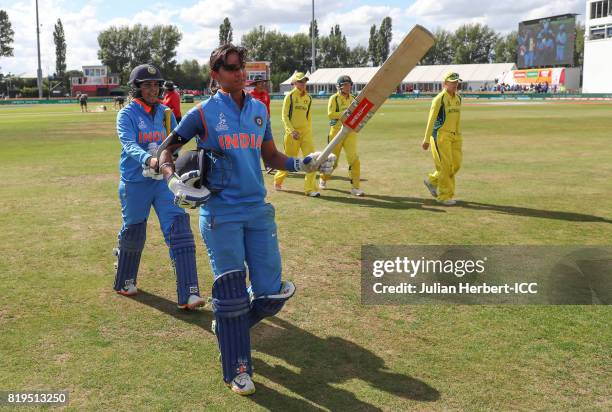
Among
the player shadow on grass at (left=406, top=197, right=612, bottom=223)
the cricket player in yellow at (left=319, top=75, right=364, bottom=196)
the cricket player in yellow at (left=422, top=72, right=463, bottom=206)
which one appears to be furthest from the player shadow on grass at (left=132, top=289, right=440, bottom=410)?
the cricket player in yellow at (left=319, top=75, right=364, bottom=196)

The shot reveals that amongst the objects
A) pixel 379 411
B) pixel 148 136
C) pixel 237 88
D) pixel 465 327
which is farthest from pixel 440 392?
pixel 148 136

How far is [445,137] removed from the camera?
1030 cm

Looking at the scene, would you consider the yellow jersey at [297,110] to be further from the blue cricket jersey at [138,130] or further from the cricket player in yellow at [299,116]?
the blue cricket jersey at [138,130]

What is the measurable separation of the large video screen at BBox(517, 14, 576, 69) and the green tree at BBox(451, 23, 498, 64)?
34553 mm

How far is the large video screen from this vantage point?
85.7 metres

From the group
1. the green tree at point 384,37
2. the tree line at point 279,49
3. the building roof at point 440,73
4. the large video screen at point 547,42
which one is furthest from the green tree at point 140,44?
the large video screen at point 547,42

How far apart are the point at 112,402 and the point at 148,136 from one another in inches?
113

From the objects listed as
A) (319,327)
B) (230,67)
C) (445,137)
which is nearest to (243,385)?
(319,327)

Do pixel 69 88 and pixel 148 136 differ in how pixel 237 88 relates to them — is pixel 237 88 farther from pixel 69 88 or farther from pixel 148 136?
pixel 69 88

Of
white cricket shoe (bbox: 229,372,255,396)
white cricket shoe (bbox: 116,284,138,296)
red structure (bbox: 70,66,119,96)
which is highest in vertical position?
red structure (bbox: 70,66,119,96)

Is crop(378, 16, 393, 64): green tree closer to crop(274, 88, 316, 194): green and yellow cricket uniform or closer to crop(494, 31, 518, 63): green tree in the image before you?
crop(494, 31, 518, 63): green tree

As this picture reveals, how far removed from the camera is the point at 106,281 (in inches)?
253

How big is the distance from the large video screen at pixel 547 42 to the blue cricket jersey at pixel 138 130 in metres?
92.7

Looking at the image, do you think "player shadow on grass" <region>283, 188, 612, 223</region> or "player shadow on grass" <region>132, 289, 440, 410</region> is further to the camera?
A: "player shadow on grass" <region>283, 188, 612, 223</region>
